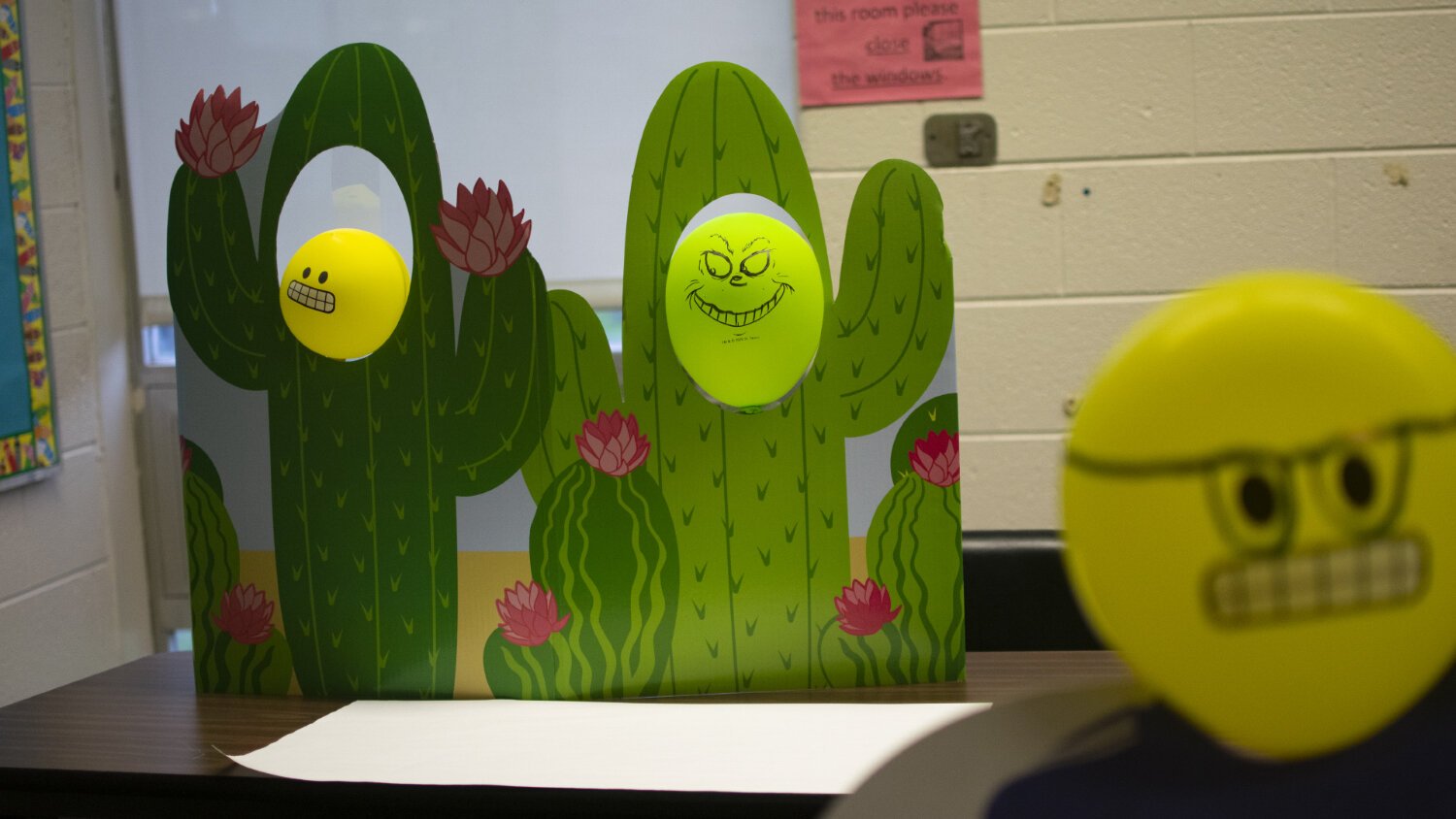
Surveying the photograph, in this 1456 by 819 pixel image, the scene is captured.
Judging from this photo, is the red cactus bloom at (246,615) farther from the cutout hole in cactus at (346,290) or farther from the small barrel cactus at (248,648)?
the cutout hole in cactus at (346,290)

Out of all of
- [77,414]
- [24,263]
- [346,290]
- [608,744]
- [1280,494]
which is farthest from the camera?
[77,414]

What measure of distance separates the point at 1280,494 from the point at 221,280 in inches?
42.2

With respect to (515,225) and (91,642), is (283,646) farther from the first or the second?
(91,642)

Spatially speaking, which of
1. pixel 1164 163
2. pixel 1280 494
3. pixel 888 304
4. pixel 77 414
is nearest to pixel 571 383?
pixel 888 304

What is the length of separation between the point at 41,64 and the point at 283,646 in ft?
5.55

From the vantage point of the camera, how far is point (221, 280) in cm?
123

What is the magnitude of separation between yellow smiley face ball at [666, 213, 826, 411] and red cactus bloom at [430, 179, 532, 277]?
0.51 ft

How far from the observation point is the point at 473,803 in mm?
936

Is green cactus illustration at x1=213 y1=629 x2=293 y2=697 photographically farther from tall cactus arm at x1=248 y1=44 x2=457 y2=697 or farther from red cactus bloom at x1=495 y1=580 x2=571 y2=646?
red cactus bloom at x1=495 y1=580 x2=571 y2=646

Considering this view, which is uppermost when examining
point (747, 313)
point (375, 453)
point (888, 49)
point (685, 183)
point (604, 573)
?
point (888, 49)

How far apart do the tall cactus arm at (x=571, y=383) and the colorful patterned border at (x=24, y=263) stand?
142 centimetres

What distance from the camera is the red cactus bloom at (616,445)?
1169mm

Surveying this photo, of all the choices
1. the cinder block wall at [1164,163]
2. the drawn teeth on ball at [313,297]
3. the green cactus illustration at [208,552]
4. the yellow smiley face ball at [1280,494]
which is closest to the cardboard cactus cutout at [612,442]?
the drawn teeth on ball at [313,297]

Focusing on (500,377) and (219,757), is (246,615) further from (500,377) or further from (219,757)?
(500,377)
